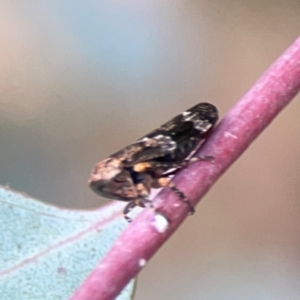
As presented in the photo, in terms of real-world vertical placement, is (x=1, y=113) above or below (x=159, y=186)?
below

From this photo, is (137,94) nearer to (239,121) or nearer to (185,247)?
(185,247)

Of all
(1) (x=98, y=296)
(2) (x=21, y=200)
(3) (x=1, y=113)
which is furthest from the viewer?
(3) (x=1, y=113)

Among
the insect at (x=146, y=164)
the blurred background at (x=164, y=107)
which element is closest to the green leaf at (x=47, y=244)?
the insect at (x=146, y=164)

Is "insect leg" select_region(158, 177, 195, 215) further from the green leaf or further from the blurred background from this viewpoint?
the blurred background

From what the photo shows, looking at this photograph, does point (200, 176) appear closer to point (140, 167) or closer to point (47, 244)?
point (140, 167)

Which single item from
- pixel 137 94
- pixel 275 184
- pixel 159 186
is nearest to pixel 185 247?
pixel 275 184

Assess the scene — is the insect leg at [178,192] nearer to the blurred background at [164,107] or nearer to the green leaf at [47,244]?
the green leaf at [47,244]

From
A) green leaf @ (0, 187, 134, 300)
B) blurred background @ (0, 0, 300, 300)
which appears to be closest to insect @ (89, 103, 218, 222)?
green leaf @ (0, 187, 134, 300)

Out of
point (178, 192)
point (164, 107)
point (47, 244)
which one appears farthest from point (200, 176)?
point (164, 107)
